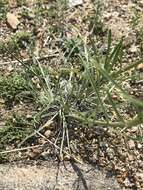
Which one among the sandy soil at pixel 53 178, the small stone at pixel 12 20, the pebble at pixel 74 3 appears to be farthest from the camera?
the pebble at pixel 74 3

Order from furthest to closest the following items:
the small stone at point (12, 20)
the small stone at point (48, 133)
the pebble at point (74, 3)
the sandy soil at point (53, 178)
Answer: the pebble at point (74, 3) < the small stone at point (12, 20) < the small stone at point (48, 133) < the sandy soil at point (53, 178)

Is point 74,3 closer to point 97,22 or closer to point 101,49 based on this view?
point 97,22

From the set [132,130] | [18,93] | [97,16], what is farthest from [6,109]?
[97,16]

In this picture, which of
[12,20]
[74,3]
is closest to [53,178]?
[12,20]

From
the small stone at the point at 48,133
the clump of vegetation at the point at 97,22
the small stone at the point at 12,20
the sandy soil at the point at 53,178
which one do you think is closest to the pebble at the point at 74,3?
the clump of vegetation at the point at 97,22

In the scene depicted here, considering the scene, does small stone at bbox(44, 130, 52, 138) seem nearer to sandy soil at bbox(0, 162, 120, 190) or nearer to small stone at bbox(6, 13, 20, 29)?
sandy soil at bbox(0, 162, 120, 190)

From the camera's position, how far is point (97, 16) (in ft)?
9.23

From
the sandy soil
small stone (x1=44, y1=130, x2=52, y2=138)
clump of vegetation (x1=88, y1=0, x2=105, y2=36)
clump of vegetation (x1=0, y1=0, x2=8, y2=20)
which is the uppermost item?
clump of vegetation (x1=0, y1=0, x2=8, y2=20)

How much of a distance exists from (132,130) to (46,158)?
1.61 feet

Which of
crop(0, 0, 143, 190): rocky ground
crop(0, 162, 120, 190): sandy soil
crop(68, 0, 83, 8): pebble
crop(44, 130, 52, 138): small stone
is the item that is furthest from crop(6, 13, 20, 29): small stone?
crop(0, 162, 120, 190): sandy soil

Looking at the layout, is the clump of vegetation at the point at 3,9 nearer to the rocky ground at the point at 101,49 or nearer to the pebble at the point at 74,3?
the rocky ground at the point at 101,49

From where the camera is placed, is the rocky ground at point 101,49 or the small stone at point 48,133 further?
the small stone at point 48,133

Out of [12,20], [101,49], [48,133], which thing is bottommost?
[48,133]

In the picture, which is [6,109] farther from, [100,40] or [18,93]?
[100,40]
